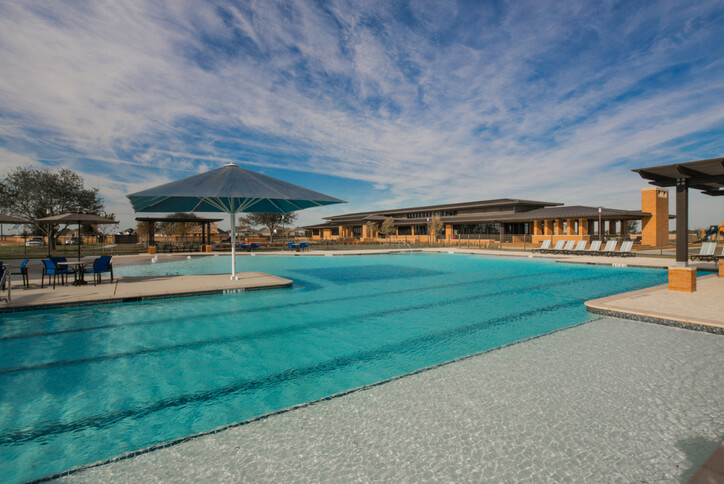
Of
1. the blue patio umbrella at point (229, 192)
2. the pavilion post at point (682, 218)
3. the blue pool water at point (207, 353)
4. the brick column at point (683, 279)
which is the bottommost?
the blue pool water at point (207, 353)

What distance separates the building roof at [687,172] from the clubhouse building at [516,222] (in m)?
16.0

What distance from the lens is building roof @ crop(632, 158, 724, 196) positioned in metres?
8.12

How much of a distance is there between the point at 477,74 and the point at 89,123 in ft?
76.8

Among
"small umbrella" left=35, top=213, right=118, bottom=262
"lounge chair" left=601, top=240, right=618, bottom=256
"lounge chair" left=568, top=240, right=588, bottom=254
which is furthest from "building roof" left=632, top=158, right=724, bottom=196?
"small umbrella" left=35, top=213, right=118, bottom=262

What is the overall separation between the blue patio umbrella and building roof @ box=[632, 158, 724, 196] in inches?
362

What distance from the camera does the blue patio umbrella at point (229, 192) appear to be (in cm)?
941

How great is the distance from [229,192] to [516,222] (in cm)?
3666

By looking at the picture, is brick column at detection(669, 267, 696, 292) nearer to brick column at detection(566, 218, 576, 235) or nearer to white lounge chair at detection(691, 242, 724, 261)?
white lounge chair at detection(691, 242, 724, 261)

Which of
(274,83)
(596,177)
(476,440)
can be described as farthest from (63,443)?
(596,177)

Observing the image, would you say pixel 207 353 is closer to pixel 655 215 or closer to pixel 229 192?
pixel 229 192

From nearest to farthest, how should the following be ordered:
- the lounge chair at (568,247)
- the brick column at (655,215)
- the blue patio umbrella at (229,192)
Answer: the blue patio umbrella at (229,192) < the lounge chair at (568,247) < the brick column at (655,215)

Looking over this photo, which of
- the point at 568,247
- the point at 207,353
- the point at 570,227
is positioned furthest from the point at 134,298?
the point at 570,227

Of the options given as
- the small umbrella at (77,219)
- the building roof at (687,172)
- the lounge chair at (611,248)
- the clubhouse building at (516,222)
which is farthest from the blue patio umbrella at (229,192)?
the clubhouse building at (516,222)

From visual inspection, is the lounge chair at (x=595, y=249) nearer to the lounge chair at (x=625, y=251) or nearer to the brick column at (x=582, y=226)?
the lounge chair at (x=625, y=251)
